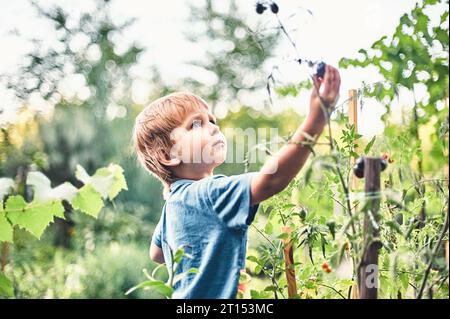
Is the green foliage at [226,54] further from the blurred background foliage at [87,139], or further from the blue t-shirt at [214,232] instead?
the blue t-shirt at [214,232]

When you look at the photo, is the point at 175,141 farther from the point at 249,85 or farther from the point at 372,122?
the point at 249,85

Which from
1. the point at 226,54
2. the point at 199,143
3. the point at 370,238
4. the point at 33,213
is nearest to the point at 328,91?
the point at 370,238

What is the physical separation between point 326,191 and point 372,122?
20 cm

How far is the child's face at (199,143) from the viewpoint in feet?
3.35

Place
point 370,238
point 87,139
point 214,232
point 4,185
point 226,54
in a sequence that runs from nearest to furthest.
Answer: point 370,238, point 214,232, point 4,185, point 87,139, point 226,54

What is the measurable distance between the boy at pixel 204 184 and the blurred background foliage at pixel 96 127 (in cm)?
172

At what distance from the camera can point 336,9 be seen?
1.70m

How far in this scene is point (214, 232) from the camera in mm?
890

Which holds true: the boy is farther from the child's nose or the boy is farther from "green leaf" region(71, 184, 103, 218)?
"green leaf" region(71, 184, 103, 218)

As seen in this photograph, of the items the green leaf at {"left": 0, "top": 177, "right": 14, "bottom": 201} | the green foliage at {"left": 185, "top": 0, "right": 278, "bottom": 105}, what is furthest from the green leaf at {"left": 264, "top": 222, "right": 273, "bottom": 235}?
the green foliage at {"left": 185, "top": 0, "right": 278, "bottom": 105}

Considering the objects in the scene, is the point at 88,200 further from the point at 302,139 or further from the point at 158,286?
the point at 302,139

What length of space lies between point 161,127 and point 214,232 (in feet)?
0.88

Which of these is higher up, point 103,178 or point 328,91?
point 328,91
